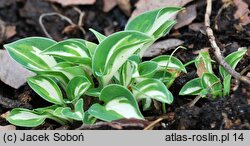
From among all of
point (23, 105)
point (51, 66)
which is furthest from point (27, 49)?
point (23, 105)

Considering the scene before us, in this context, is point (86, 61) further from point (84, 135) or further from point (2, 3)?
point (2, 3)

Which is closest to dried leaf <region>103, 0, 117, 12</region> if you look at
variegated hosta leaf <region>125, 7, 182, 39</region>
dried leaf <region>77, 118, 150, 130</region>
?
variegated hosta leaf <region>125, 7, 182, 39</region>

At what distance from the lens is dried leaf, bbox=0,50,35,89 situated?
2.05 metres

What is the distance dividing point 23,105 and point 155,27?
0.60m

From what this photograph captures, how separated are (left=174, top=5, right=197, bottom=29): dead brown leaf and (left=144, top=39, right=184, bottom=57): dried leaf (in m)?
0.15

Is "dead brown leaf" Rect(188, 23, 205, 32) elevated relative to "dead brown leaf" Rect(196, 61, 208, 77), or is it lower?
elevated

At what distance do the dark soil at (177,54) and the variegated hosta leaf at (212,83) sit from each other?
4 cm

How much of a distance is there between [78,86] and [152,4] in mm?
832

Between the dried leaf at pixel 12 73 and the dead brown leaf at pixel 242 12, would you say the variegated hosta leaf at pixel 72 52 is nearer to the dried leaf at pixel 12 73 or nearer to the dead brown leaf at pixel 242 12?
the dried leaf at pixel 12 73

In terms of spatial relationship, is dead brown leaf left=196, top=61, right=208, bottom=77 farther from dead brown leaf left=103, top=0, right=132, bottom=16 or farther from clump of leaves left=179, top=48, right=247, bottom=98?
dead brown leaf left=103, top=0, right=132, bottom=16

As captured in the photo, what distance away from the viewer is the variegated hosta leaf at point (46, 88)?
5.90 feet

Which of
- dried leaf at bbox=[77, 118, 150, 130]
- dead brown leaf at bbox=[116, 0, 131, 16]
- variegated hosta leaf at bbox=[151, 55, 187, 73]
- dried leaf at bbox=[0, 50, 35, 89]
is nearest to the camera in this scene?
dried leaf at bbox=[77, 118, 150, 130]

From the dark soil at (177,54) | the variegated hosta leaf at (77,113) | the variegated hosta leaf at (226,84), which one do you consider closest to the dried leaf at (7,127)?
the dark soil at (177,54)

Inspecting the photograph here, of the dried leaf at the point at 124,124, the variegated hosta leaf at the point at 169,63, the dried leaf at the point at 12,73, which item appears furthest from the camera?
the dried leaf at the point at 12,73
